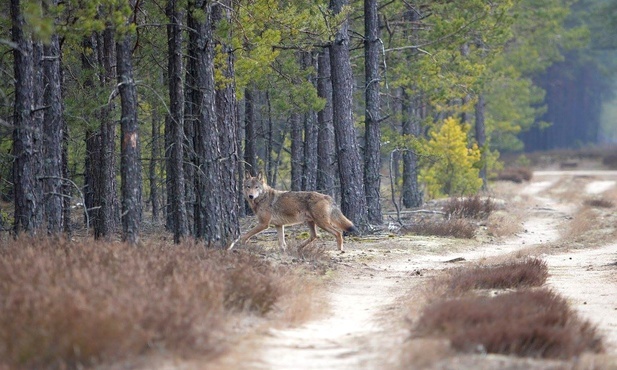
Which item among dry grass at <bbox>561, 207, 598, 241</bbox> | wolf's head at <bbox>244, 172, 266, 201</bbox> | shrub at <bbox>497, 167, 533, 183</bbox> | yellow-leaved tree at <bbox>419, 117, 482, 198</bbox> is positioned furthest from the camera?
shrub at <bbox>497, 167, 533, 183</bbox>

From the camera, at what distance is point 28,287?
800 centimetres

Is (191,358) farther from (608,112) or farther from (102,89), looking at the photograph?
(608,112)

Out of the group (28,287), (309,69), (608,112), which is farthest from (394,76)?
(608,112)

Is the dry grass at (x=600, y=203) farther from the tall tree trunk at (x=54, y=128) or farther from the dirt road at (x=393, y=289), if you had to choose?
the tall tree trunk at (x=54, y=128)

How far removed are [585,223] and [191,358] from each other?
73.1 ft

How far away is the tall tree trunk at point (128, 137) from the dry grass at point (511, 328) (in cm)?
548

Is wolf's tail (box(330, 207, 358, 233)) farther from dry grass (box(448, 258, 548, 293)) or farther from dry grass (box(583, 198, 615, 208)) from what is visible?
dry grass (box(583, 198, 615, 208))

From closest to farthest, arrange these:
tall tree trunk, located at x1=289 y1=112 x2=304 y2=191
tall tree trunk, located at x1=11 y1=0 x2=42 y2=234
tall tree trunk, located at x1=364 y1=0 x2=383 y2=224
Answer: tall tree trunk, located at x1=11 y1=0 x2=42 y2=234 → tall tree trunk, located at x1=364 y1=0 x2=383 y2=224 → tall tree trunk, located at x1=289 y1=112 x2=304 y2=191

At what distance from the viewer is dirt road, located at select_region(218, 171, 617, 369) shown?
8.20 m

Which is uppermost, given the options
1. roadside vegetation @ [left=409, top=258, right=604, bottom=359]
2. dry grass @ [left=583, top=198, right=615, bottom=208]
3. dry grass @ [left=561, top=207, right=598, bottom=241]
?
roadside vegetation @ [left=409, top=258, right=604, bottom=359]

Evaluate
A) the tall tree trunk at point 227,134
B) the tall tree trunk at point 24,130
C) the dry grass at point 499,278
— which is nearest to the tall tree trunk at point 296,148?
the tall tree trunk at point 227,134

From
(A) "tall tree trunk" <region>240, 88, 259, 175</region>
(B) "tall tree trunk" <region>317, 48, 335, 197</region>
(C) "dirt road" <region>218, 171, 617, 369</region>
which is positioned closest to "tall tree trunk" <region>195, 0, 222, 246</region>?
(C) "dirt road" <region>218, 171, 617, 369</region>

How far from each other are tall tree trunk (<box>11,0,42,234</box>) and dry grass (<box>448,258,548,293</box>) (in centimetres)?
640

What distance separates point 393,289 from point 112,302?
23.1ft
